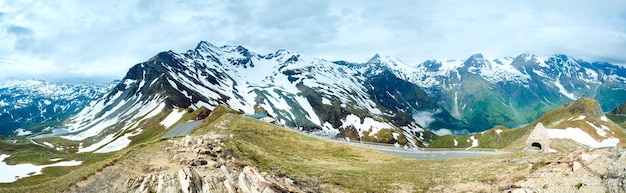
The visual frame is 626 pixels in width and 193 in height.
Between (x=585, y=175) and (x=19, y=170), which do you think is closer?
(x=585, y=175)

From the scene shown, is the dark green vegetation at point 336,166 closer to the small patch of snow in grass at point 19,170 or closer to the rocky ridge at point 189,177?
the rocky ridge at point 189,177

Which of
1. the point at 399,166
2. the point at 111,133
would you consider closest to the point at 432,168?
the point at 399,166

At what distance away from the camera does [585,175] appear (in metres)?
32.3

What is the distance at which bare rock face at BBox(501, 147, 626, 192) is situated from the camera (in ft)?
102

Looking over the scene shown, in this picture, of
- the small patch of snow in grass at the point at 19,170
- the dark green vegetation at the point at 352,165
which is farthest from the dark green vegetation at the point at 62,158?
the dark green vegetation at the point at 352,165

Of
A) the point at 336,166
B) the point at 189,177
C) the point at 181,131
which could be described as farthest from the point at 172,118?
the point at 189,177

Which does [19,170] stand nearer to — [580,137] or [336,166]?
[336,166]

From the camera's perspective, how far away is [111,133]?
196875mm

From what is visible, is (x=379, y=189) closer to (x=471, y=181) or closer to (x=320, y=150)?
(x=471, y=181)

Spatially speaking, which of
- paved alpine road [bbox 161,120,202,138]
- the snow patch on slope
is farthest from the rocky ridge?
the snow patch on slope

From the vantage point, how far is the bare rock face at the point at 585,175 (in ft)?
102

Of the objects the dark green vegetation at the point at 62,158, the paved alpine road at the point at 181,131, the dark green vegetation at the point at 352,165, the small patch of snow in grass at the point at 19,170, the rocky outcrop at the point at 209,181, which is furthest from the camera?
the paved alpine road at the point at 181,131

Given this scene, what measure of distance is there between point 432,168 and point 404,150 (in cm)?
4540

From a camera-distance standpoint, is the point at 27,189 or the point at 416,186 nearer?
the point at 27,189
